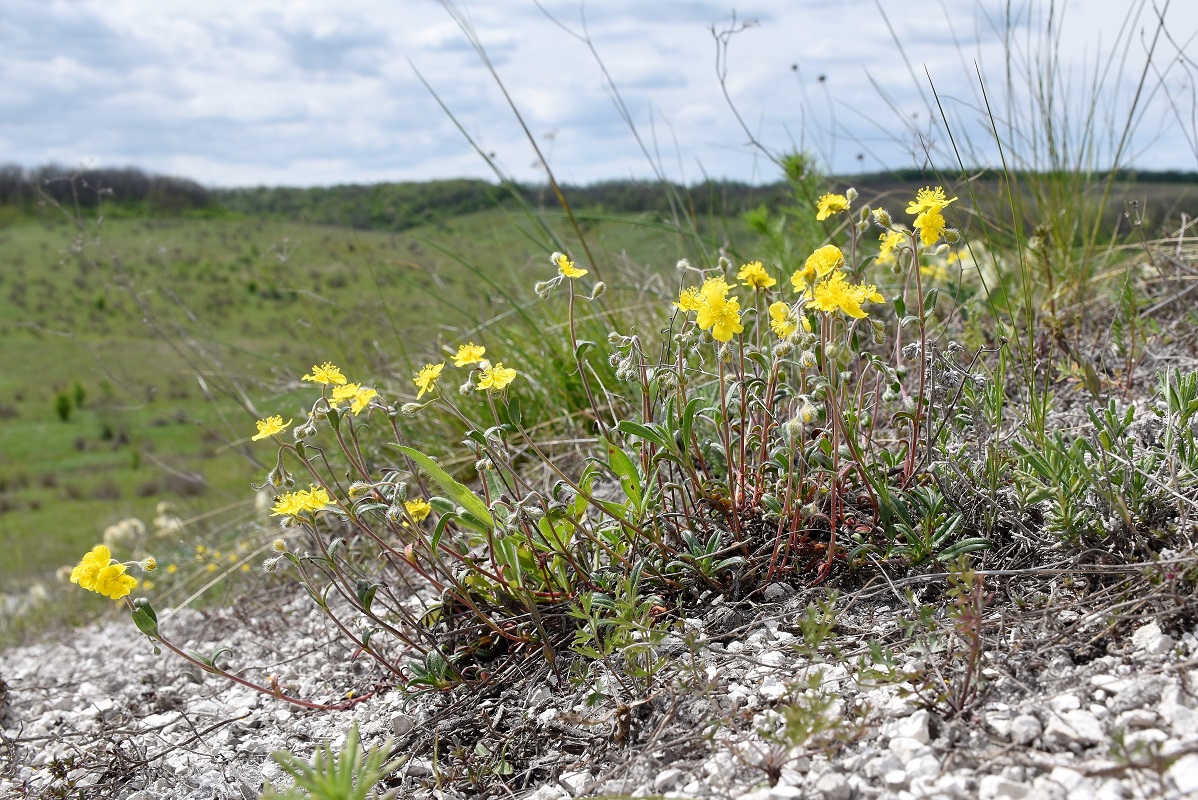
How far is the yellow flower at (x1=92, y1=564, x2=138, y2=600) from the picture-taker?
1.88m

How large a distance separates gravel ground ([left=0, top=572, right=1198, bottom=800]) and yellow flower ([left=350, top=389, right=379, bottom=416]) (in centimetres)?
70

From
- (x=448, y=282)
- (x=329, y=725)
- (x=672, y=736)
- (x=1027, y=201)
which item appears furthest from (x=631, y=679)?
(x=448, y=282)

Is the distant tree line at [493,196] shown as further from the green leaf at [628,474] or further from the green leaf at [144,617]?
the green leaf at [144,617]

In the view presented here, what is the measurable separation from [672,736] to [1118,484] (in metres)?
1.06

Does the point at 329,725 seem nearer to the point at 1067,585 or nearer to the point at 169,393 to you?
the point at 1067,585

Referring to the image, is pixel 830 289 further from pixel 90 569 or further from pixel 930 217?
pixel 90 569

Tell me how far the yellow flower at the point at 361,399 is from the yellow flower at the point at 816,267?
0.96 metres

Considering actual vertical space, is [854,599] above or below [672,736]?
above

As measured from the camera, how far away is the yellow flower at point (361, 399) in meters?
1.86

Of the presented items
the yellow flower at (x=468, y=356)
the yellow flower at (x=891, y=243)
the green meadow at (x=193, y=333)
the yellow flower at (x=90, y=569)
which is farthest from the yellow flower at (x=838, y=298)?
the green meadow at (x=193, y=333)

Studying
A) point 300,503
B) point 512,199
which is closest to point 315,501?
point 300,503

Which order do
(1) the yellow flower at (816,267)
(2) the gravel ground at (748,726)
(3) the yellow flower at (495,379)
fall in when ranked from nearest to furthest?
1. (2) the gravel ground at (748,726)
2. (1) the yellow flower at (816,267)
3. (3) the yellow flower at (495,379)

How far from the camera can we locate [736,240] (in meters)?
4.41

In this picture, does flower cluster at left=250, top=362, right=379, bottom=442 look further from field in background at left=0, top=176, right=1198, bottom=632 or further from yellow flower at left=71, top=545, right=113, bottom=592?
field in background at left=0, top=176, right=1198, bottom=632
